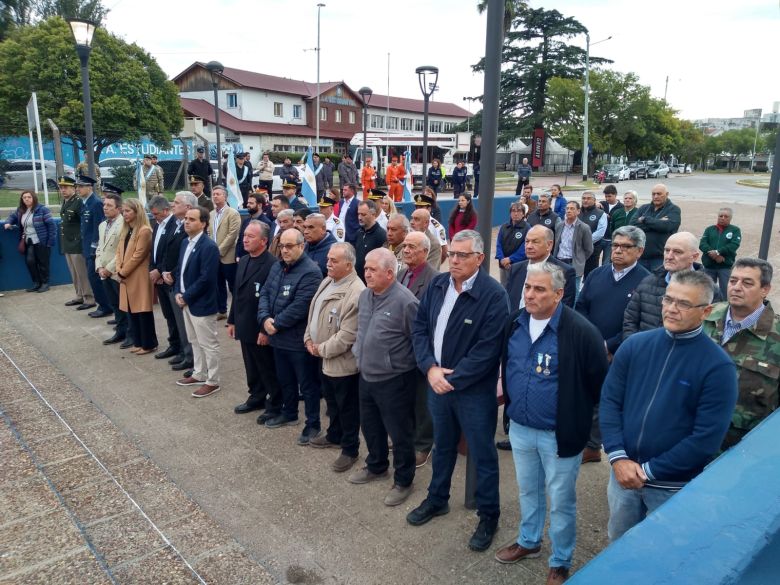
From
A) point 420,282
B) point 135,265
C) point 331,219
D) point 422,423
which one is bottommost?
point 422,423

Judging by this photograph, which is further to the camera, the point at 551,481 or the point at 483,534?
the point at 483,534

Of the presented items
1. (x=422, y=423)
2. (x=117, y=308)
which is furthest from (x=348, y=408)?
(x=117, y=308)

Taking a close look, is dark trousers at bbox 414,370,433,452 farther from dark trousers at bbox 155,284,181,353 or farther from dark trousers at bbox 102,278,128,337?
dark trousers at bbox 102,278,128,337

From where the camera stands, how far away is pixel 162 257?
6766 millimetres

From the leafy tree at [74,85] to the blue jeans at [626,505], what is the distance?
25.9 m

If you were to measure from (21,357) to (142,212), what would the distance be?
7.56 feet

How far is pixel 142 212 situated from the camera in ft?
23.1

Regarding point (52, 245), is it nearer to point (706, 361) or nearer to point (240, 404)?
point (240, 404)

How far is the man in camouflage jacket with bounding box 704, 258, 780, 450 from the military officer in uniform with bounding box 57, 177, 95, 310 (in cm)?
869

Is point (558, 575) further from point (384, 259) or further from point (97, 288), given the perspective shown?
point (97, 288)

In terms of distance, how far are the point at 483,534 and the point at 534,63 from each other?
178 ft

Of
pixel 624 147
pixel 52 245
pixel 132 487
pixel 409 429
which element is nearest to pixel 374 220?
pixel 409 429

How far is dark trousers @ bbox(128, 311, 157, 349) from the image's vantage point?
7199 millimetres

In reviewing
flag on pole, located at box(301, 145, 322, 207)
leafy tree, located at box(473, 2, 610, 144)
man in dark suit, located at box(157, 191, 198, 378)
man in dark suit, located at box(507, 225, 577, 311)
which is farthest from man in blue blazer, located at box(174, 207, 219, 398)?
leafy tree, located at box(473, 2, 610, 144)
